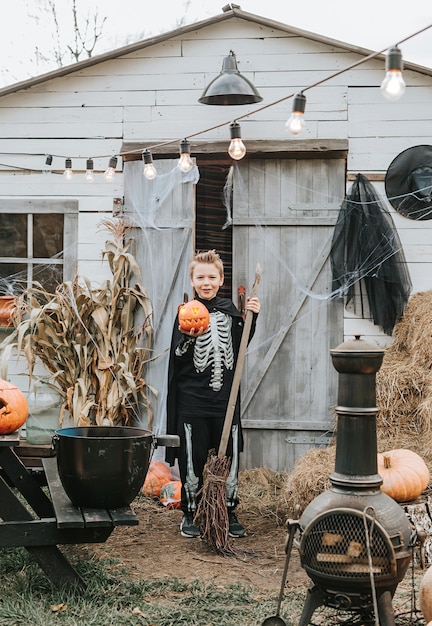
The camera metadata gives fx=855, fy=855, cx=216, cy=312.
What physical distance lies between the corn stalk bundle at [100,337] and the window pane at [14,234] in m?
0.42

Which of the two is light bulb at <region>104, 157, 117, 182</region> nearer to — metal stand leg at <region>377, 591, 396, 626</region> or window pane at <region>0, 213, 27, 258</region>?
window pane at <region>0, 213, 27, 258</region>

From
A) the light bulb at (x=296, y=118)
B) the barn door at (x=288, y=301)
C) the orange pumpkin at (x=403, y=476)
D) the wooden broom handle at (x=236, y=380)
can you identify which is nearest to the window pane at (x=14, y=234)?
the barn door at (x=288, y=301)

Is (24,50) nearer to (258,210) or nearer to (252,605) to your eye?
(258,210)

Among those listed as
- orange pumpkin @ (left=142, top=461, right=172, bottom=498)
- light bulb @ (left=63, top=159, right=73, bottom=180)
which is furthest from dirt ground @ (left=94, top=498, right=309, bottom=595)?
light bulb @ (left=63, top=159, right=73, bottom=180)

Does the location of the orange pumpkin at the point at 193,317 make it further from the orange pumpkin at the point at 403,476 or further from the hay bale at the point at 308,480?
the orange pumpkin at the point at 403,476

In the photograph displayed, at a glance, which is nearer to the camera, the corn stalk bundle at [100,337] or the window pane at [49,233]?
the corn stalk bundle at [100,337]

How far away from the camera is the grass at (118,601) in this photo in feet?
13.0

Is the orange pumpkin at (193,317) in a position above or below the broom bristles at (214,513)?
above

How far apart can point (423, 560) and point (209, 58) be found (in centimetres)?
425

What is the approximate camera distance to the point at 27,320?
6.80 meters

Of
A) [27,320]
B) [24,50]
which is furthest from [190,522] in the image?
[24,50]

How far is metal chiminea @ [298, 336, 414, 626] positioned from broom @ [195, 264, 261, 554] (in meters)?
1.60

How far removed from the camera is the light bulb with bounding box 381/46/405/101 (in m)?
3.32

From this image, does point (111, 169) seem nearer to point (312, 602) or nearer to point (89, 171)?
point (89, 171)
